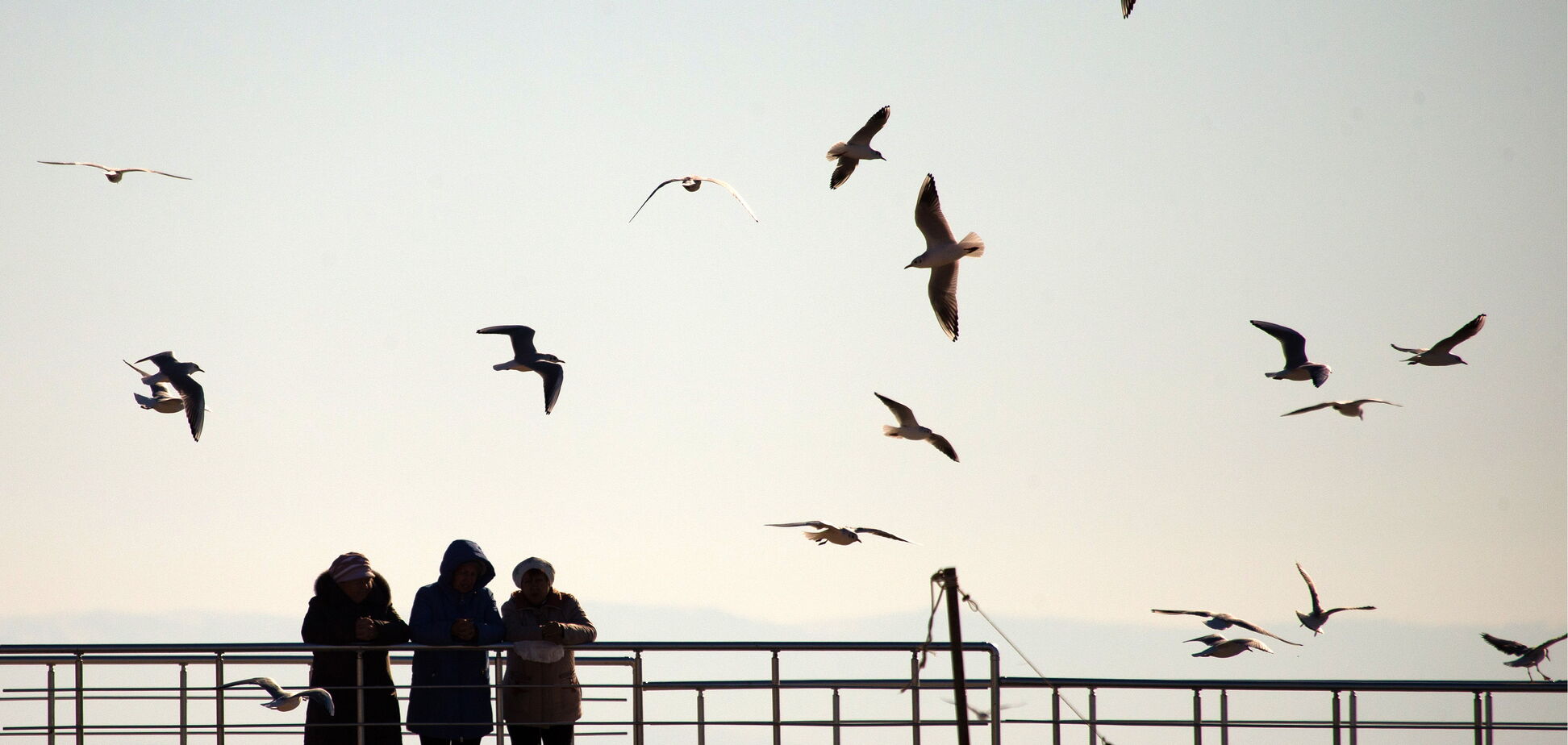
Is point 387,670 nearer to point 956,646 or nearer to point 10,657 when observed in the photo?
point 10,657

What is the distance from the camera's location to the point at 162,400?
11438mm

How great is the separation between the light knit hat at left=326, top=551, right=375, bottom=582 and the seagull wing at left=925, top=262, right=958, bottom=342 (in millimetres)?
4498

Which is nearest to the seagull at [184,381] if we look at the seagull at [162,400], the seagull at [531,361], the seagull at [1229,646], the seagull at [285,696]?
the seagull at [162,400]

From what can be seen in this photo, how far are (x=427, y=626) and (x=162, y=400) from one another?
14.7 ft

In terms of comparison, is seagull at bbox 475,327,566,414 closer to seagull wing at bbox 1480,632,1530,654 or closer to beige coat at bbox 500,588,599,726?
beige coat at bbox 500,588,599,726

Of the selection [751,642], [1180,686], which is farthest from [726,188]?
[1180,686]

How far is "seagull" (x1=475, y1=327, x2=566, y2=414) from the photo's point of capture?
11383mm

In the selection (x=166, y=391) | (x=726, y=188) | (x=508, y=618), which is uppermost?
(x=726, y=188)

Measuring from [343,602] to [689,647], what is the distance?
4.98 feet

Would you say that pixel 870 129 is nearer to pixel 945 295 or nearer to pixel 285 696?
pixel 945 295

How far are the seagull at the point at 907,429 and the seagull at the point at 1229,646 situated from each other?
1.89 m

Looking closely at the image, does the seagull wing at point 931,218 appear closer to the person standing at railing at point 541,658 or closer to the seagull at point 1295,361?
the seagull at point 1295,361

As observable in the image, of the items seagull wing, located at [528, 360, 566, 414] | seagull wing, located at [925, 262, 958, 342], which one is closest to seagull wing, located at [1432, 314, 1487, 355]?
seagull wing, located at [925, 262, 958, 342]

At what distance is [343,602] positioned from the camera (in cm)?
789
